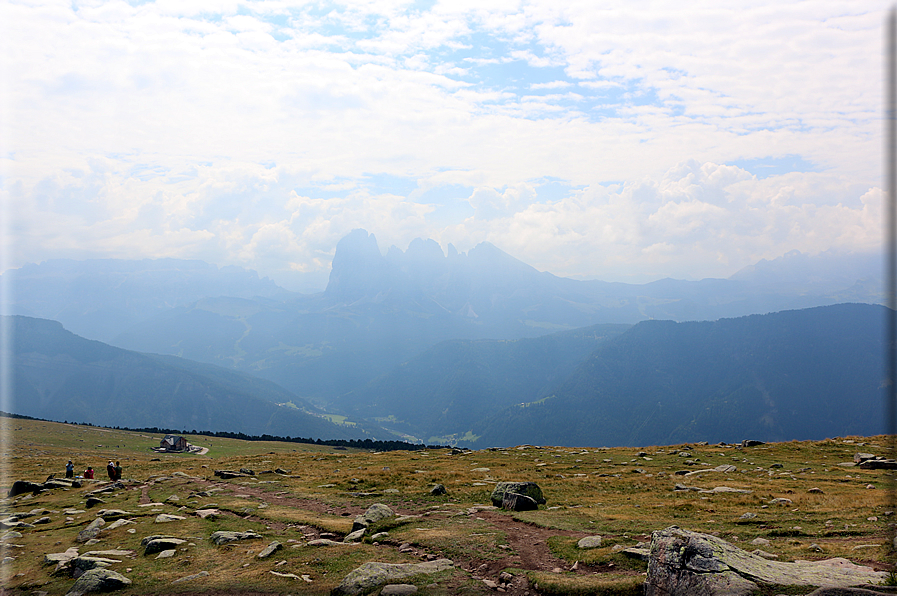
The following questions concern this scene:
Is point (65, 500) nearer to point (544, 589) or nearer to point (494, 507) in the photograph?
point (494, 507)

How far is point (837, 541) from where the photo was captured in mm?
21672

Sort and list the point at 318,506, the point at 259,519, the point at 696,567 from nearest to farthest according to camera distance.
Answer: the point at 696,567 → the point at 259,519 → the point at 318,506

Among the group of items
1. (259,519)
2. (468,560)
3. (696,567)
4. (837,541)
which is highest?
(696,567)

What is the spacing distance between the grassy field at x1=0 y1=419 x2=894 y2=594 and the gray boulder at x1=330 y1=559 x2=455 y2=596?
0.76 meters

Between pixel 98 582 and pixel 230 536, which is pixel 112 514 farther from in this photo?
pixel 98 582

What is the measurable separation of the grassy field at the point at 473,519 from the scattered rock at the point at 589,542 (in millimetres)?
383

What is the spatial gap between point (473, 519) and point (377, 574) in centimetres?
1186

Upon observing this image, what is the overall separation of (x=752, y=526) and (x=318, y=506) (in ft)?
101

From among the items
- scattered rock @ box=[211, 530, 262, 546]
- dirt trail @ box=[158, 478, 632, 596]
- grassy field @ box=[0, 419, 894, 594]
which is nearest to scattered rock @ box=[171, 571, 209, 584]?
grassy field @ box=[0, 419, 894, 594]

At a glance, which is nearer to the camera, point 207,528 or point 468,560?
point 468,560

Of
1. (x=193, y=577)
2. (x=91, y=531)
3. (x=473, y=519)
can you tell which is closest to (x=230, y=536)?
(x=193, y=577)

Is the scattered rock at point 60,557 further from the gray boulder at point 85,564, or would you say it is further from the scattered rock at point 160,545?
the scattered rock at point 160,545

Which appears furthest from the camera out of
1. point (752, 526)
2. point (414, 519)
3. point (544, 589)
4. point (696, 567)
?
point (414, 519)

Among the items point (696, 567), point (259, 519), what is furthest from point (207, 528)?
point (696, 567)
